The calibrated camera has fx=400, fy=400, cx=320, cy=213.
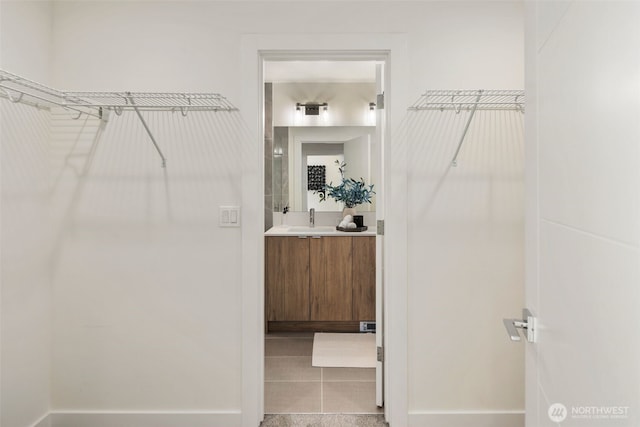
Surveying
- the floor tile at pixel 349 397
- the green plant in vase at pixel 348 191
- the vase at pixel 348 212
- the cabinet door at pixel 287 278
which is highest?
the green plant in vase at pixel 348 191

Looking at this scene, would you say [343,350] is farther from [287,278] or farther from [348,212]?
[348,212]

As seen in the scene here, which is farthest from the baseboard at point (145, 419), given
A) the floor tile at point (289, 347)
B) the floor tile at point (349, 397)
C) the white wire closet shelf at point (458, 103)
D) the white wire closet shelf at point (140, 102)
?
the white wire closet shelf at point (458, 103)

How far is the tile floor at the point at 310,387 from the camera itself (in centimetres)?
236

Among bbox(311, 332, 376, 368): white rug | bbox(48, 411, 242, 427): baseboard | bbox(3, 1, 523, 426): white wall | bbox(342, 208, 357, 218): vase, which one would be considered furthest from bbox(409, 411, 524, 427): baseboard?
bbox(342, 208, 357, 218): vase

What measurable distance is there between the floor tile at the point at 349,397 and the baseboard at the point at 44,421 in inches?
57.4

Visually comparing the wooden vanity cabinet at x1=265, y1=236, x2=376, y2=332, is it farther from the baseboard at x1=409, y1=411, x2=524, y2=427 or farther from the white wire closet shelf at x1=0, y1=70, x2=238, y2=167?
the white wire closet shelf at x1=0, y1=70, x2=238, y2=167

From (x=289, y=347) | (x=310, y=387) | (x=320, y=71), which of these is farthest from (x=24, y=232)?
(x=320, y=71)

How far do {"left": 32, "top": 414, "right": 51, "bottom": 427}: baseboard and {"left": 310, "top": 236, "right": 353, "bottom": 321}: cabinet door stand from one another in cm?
199

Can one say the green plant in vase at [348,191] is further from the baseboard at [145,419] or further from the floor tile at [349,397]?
the baseboard at [145,419]

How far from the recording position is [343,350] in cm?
324

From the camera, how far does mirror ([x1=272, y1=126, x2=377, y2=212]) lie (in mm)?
4047

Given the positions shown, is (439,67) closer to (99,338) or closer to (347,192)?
(347,192)

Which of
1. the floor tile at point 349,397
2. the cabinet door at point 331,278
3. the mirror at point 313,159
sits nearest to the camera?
the floor tile at point 349,397

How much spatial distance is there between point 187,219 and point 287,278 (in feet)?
5.13
